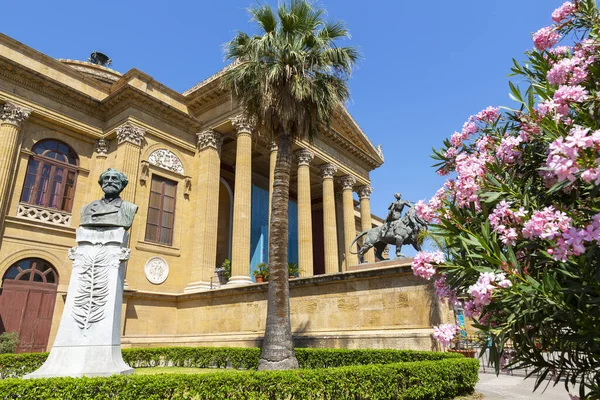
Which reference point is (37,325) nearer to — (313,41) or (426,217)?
(313,41)

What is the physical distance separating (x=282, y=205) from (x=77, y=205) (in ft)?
49.7

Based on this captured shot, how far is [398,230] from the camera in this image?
15.7 metres

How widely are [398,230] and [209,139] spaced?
47.8ft

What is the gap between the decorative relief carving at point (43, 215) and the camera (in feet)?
64.6

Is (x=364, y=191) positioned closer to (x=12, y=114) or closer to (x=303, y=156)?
(x=303, y=156)

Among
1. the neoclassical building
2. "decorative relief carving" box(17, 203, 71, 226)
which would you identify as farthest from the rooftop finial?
"decorative relief carving" box(17, 203, 71, 226)

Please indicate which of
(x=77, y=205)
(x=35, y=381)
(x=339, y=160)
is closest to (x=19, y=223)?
(x=77, y=205)

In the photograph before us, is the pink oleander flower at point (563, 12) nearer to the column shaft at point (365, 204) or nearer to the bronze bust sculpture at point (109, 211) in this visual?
the bronze bust sculpture at point (109, 211)

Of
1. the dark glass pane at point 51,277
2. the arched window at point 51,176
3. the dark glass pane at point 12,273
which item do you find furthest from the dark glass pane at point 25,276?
the arched window at point 51,176

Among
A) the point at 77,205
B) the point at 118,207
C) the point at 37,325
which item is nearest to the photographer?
the point at 118,207

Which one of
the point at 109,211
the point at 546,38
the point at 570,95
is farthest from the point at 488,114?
the point at 109,211

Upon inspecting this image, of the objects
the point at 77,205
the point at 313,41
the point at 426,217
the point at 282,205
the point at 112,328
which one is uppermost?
the point at 313,41

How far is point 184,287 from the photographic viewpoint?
2292 centimetres

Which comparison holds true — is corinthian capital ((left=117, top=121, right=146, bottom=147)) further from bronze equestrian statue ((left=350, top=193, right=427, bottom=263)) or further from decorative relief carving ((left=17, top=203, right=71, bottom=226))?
bronze equestrian statue ((left=350, top=193, right=427, bottom=263))
